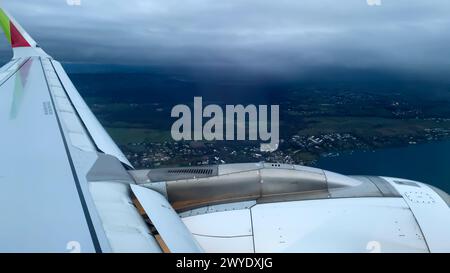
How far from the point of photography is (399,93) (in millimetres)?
8344

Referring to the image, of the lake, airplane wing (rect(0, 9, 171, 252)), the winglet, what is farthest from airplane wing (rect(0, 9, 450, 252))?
the winglet

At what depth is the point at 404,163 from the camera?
7.61m

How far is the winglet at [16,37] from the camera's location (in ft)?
29.4

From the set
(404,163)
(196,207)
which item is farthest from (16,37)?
(404,163)

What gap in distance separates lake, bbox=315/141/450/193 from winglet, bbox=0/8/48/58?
24.4 ft

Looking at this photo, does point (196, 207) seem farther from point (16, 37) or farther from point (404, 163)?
point (16, 37)

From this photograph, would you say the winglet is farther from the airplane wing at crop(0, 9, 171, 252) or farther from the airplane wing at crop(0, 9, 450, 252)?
the airplane wing at crop(0, 9, 450, 252)

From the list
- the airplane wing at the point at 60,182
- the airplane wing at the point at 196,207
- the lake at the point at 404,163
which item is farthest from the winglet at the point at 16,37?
the lake at the point at 404,163

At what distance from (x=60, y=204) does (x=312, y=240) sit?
1.69 meters

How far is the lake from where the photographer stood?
674 cm

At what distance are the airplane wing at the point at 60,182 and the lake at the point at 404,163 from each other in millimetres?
3917

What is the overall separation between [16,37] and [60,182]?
7850mm
